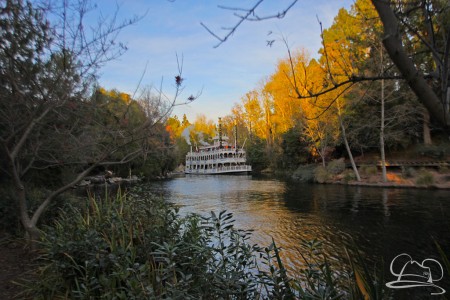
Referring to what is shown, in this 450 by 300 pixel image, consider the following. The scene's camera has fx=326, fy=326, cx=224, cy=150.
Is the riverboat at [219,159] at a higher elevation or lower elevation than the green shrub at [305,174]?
higher

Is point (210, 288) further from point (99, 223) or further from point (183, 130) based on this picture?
point (183, 130)

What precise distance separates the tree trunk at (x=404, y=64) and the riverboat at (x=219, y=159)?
153 feet

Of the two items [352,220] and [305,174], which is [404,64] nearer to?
[352,220]

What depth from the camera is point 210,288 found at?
3.16 m

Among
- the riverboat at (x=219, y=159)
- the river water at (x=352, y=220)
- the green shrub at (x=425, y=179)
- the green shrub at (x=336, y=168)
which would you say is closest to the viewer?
the river water at (x=352, y=220)

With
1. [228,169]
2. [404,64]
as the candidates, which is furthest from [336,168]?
[228,169]

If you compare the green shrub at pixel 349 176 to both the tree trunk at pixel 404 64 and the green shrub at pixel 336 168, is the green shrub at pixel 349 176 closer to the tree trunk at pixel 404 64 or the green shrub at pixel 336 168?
the green shrub at pixel 336 168

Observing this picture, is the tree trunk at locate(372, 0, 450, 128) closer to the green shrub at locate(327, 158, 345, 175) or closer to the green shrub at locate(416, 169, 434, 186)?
the green shrub at locate(416, 169, 434, 186)

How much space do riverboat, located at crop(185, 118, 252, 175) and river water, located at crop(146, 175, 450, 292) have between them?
32.2m

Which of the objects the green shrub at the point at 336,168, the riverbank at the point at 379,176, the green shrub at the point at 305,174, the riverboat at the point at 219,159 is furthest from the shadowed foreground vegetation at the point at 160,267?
the riverboat at the point at 219,159

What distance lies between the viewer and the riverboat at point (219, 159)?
50562 millimetres

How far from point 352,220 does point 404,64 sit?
10738 millimetres

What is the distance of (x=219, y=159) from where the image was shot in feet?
182

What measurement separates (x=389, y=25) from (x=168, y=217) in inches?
154
